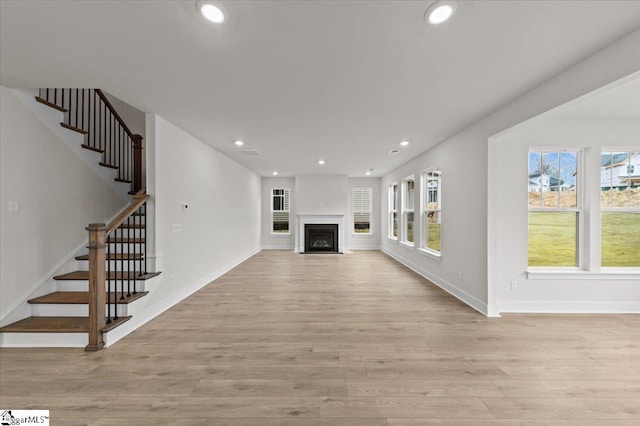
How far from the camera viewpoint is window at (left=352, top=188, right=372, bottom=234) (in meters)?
9.46

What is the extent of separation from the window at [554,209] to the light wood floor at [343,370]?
0.79 meters

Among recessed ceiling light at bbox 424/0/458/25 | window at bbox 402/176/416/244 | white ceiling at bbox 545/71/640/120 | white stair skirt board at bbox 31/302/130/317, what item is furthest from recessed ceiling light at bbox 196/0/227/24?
window at bbox 402/176/416/244

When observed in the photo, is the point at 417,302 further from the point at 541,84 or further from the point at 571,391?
the point at 541,84

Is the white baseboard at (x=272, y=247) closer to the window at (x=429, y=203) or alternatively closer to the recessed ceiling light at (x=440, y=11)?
the window at (x=429, y=203)

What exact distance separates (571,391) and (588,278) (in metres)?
2.29

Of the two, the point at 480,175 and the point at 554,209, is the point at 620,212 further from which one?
the point at 480,175

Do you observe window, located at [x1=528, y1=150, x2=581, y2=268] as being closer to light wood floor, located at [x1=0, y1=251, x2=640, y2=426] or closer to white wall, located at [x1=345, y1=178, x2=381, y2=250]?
light wood floor, located at [x1=0, y1=251, x2=640, y2=426]

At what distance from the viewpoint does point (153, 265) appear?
3.45 m

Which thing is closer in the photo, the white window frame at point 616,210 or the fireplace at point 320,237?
the white window frame at point 616,210

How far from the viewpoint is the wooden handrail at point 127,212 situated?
2.80 meters

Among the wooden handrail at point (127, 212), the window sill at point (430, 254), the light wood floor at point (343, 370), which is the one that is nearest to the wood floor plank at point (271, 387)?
the light wood floor at point (343, 370)

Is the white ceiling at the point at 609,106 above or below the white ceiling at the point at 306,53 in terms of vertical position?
above

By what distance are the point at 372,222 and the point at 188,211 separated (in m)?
6.51

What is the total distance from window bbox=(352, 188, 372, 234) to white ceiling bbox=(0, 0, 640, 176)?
6.03 metres
